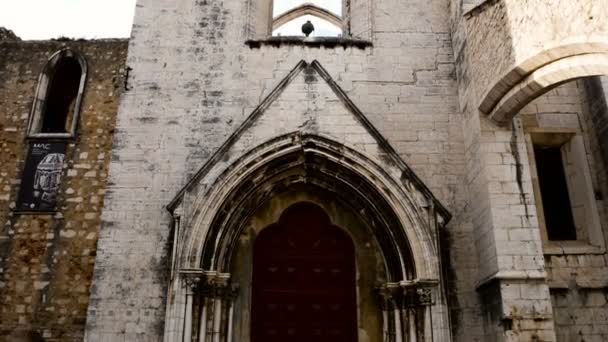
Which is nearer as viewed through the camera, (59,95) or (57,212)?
(57,212)

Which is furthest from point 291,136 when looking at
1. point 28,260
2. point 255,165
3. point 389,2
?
point 28,260

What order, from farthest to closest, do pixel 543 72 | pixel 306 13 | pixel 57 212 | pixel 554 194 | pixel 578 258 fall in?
pixel 306 13
pixel 57 212
pixel 554 194
pixel 578 258
pixel 543 72

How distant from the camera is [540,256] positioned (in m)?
6.75

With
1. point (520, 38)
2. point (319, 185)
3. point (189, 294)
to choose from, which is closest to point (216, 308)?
point (189, 294)

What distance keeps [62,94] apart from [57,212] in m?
2.67

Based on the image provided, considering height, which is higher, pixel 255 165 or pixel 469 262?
pixel 255 165

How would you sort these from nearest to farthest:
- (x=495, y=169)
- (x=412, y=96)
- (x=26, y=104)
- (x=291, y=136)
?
(x=495, y=169)
(x=291, y=136)
(x=412, y=96)
(x=26, y=104)

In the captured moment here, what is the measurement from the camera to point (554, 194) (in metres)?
8.23

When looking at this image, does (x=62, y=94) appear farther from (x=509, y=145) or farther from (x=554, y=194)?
(x=554, y=194)

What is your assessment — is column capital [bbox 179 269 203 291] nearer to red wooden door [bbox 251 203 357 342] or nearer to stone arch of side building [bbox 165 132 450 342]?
stone arch of side building [bbox 165 132 450 342]

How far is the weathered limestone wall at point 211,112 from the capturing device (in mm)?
7578

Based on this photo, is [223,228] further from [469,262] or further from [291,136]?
[469,262]

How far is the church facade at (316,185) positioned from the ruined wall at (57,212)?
0.11 feet

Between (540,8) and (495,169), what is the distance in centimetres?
213
